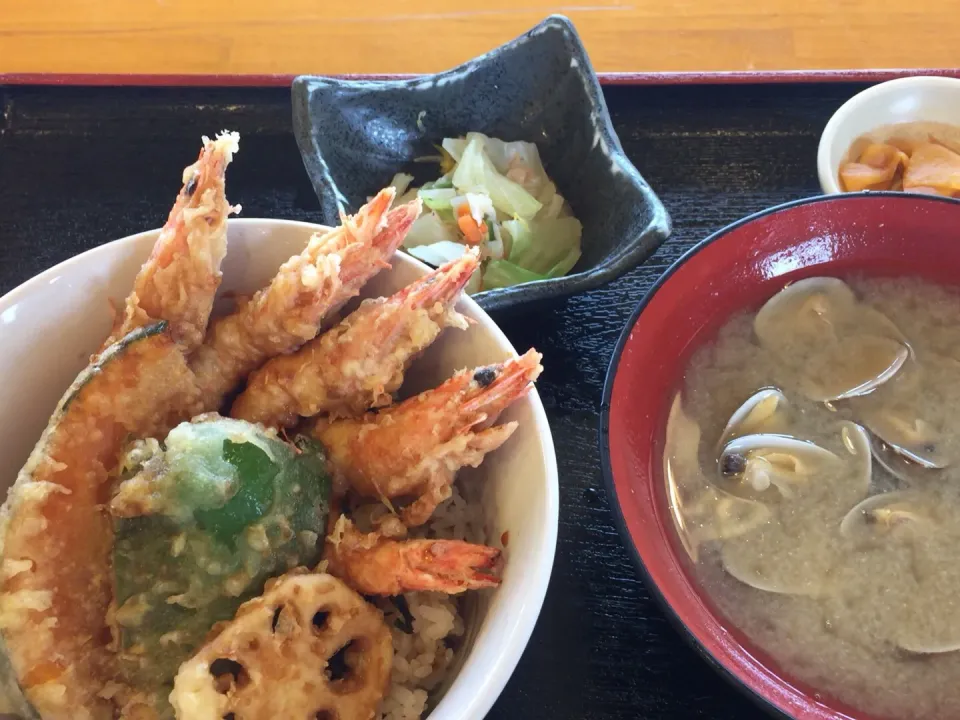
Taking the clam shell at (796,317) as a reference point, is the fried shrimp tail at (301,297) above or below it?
above

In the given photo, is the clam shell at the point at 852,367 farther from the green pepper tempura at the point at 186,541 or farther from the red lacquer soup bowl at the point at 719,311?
the green pepper tempura at the point at 186,541

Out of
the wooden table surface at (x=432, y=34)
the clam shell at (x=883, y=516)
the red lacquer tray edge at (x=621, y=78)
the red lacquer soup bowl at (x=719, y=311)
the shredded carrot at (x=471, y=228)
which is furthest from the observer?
the wooden table surface at (x=432, y=34)

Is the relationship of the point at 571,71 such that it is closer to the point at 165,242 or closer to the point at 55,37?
the point at 165,242

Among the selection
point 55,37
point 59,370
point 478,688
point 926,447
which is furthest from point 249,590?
point 55,37

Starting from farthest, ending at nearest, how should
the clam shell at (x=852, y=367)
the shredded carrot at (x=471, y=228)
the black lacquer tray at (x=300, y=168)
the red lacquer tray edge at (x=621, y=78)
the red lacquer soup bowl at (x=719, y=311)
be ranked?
the red lacquer tray edge at (x=621, y=78), the shredded carrot at (x=471, y=228), the black lacquer tray at (x=300, y=168), the clam shell at (x=852, y=367), the red lacquer soup bowl at (x=719, y=311)

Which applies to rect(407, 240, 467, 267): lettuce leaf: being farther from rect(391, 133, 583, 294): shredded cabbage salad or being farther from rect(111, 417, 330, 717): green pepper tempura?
rect(111, 417, 330, 717): green pepper tempura

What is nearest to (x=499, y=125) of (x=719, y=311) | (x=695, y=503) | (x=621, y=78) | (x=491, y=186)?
(x=491, y=186)

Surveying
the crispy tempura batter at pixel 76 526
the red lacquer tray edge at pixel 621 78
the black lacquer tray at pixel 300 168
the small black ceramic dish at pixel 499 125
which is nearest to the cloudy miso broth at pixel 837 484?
the black lacquer tray at pixel 300 168
